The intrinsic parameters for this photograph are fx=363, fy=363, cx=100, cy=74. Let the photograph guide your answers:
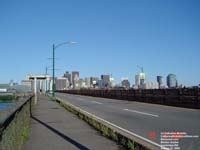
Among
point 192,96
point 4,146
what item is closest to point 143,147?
point 4,146

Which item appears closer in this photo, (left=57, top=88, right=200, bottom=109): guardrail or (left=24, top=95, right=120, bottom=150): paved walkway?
(left=24, top=95, right=120, bottom=150): paved walkway

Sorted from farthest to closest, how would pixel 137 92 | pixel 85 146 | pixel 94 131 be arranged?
pixel 137 92 → pixel 94 131 → pixel 85 146

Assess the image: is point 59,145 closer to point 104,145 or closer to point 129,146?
point 104,145

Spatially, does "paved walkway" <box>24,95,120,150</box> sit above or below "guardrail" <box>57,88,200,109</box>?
below

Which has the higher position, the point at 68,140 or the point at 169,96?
the point at 169,96

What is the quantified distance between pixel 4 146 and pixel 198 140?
6.39 metres

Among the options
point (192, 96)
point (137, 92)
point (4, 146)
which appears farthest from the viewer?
point (137, 92)

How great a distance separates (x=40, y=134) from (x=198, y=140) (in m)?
5.81

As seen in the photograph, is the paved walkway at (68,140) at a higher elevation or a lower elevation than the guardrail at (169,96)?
lower

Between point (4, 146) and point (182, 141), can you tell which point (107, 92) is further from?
point (4, 146)

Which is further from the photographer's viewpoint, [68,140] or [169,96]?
[169,96]

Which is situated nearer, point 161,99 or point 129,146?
point 129,146

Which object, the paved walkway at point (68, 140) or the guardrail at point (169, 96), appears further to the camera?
the guardrail at point (169, 96)

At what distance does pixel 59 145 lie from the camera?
10.7 meters
